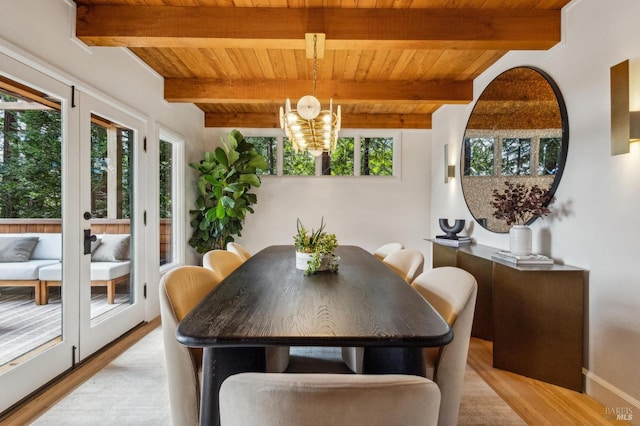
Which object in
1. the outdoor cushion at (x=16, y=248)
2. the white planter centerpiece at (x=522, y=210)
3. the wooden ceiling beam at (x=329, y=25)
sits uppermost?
the wooden ceiling beam at (x=329, y=25)

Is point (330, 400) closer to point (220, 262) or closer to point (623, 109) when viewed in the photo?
point (220, 262)

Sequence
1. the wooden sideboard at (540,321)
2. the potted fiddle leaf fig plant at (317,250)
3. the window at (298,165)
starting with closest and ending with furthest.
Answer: the potted fiddle leaf fig plant at (317,250) < the wooden sideboard at (540,321) < the window at (298,165)

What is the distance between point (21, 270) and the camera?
1.98 m

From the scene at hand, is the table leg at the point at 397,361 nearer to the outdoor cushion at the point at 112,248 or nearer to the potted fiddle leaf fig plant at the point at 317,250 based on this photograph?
the potted fiddle leaf fig plant at the point at 317,250

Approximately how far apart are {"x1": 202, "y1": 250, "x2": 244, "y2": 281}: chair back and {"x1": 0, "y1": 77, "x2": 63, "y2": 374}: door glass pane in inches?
41.3

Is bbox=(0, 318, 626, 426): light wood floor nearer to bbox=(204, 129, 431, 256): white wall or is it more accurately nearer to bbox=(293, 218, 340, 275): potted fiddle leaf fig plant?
bbox=(293, 218, 340, 275): potted fiddle leaf fig plant

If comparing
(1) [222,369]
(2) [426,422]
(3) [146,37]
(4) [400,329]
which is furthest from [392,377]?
(3) [146,37]

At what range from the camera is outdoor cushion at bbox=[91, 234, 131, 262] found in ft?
8.81

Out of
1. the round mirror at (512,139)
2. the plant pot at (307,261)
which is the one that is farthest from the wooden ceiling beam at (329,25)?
the plant pot at (307,261)

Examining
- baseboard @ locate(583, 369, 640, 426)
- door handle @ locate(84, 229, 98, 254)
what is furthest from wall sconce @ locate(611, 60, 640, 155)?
door handle @ locate(84, 229, 98, 254)

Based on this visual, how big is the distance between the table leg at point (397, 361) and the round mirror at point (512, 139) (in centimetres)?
199

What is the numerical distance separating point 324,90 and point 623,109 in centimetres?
269

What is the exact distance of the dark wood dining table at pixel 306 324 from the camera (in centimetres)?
104

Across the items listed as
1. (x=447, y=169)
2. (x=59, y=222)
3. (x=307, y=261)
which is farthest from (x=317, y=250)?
(x=447, y=169)
